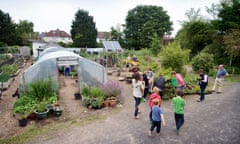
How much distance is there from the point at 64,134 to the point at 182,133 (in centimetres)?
376

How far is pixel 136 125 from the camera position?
209 inches

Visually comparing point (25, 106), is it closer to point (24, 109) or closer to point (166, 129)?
point (24, 109)

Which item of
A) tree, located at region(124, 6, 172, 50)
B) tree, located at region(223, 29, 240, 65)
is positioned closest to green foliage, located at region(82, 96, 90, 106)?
tree, located at region(223, 29, 240, 65)

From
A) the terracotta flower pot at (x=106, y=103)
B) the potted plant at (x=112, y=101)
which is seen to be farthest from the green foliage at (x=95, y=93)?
the potted plant at (x=112, y=101)

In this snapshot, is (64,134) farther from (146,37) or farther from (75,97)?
(146,37)

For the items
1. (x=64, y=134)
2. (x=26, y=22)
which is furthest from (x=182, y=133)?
(x=26, y=22)

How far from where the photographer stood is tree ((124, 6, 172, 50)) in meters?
33.9

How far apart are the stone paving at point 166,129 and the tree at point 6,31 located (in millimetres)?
33506

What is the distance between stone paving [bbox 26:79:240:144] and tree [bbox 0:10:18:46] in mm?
33506

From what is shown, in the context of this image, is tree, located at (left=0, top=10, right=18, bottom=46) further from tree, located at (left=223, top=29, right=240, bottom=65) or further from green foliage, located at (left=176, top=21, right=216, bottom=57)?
tree, located at (left=223, top=29, right=240, bottom=65)

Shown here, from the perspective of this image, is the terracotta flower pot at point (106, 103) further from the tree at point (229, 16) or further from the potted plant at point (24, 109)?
the tree at point (229, 16)

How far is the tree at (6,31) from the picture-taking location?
29.9 meters

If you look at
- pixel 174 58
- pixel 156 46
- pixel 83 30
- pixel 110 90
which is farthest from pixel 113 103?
pixel 83 30

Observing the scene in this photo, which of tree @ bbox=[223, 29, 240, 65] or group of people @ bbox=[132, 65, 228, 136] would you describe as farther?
tree @ bbox=[223, 29, 240, 65]
